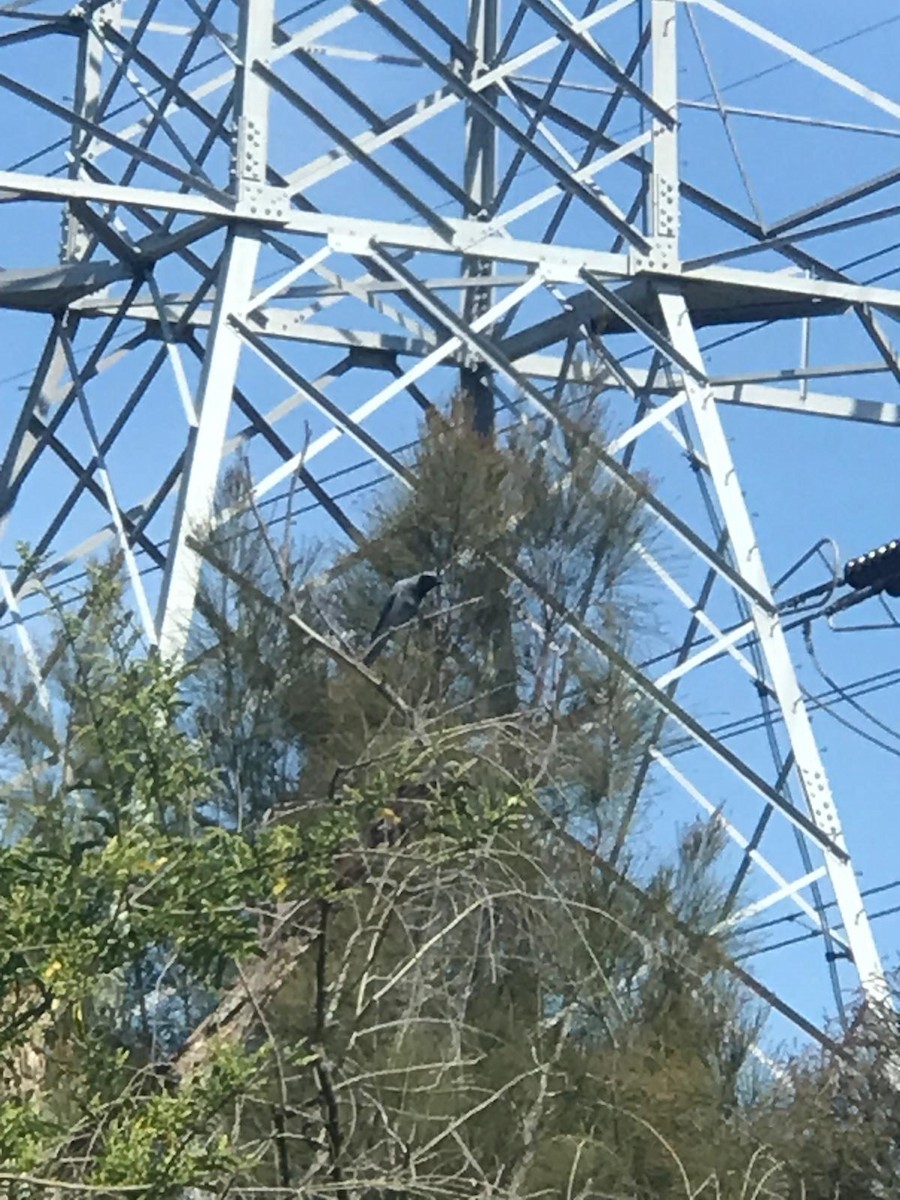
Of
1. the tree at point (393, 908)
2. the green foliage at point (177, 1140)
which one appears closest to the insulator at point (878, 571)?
the tree at point (393, 908)

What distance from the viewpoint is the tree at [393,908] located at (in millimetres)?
5754

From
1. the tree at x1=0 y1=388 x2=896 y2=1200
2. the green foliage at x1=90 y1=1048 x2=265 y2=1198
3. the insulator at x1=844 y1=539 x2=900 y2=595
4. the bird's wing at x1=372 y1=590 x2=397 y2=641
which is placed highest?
the insulator at x1=844 y1=539 x2=900 y2=595

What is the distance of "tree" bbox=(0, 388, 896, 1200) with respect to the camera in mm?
5754

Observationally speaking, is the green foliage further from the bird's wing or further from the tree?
the bird's wing

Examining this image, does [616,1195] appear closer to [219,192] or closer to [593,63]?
[219,192]

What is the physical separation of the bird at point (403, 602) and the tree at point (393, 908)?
8cm

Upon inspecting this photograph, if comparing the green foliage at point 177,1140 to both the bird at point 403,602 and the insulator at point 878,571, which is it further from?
the insulator at point 878,571

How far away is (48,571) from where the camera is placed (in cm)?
1041

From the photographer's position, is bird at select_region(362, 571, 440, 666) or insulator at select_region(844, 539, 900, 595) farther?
insulator at select_region(844, 539, 900, 595)

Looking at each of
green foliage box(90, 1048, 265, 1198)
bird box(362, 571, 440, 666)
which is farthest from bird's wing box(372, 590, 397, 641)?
green foliage box(90, 1048, 265, 1198)

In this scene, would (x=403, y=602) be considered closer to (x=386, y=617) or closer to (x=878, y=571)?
(x=386, y=617)

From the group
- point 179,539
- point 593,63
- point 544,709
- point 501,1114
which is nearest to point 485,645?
point 544,709

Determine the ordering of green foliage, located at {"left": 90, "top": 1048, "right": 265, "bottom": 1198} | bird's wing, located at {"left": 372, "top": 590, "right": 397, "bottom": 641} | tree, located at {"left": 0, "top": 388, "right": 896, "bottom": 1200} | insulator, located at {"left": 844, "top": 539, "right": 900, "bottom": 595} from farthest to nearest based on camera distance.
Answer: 1. insulator, located at {"left": 844, "top": 539, "right": 900, "bottom": 595}
2. bird's wing, located at {"left": 372, "top": 590, "right": 397, "bottom": 641}
3. tree, located at {"left": 0, "top": 388, "right": 896, "bottom": 1200}
4. green foliage, located at {"left": 90, "top": 1048, "right": 265, "bottom": 1198}

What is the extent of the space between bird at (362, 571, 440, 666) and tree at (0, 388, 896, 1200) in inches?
3.1
